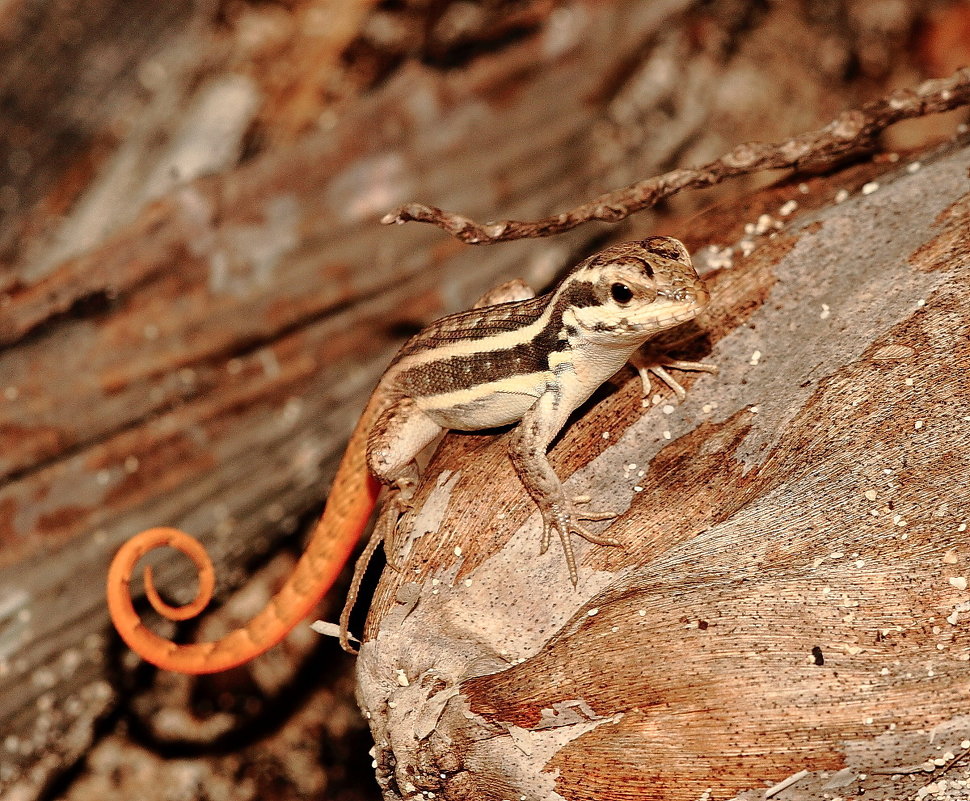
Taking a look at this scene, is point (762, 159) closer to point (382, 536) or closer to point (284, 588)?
point (382, 536)

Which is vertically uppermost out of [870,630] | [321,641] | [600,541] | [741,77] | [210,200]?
[210,200]

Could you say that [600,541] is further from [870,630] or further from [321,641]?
[321,641]

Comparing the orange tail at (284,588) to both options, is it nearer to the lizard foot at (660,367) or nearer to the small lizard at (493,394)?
the small lizard at (493,394)

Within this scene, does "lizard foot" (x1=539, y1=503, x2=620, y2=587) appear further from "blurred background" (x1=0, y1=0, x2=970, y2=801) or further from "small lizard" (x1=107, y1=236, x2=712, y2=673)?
"blurred background" (x1=0, y1=0, x2=970, y2=801)

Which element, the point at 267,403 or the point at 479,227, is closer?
the point at 479,227

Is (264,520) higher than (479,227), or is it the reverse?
(479,227)

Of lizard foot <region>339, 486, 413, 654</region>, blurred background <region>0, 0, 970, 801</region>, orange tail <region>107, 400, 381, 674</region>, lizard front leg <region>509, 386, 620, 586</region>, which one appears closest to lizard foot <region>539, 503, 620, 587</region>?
lizard front leg <region>509, 386, 620, 586</region>

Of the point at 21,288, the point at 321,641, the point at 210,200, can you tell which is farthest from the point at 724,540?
the point at 21,288
